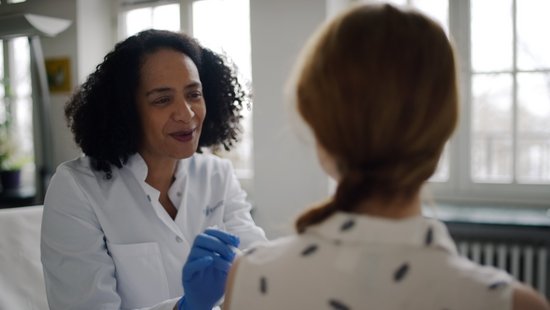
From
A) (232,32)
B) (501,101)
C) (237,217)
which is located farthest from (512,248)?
(232,32)

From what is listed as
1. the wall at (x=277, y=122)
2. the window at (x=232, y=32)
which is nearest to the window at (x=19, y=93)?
the window at (x=232, y=32)

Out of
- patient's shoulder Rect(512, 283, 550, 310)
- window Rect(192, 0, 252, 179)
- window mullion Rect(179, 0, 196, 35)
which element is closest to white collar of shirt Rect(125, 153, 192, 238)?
patient's shoulder Rect(512, 283, 550, 310)

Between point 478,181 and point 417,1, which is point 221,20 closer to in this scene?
point 417,1

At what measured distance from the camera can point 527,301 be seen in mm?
574

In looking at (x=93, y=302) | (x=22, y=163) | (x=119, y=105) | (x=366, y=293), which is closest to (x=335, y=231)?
(x=366, y=293)

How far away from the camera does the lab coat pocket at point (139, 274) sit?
1.26m

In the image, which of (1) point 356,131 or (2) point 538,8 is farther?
(2) point 538,8

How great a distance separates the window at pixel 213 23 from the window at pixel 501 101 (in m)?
1.18

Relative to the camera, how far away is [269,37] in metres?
2.85

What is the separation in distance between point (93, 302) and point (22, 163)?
10.1 ft

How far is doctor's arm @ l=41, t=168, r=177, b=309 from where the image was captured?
1.17 meters

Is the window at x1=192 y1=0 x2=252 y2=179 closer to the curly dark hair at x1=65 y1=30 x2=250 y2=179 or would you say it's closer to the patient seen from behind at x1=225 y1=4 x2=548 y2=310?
the curly dark hair at x1=65 y1=30 x2=250 y2=179

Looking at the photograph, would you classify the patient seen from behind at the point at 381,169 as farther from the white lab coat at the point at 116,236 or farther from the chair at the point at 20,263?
the chair at the point at 20,263

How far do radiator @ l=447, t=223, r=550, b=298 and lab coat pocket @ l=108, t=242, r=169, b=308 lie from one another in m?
1.65
